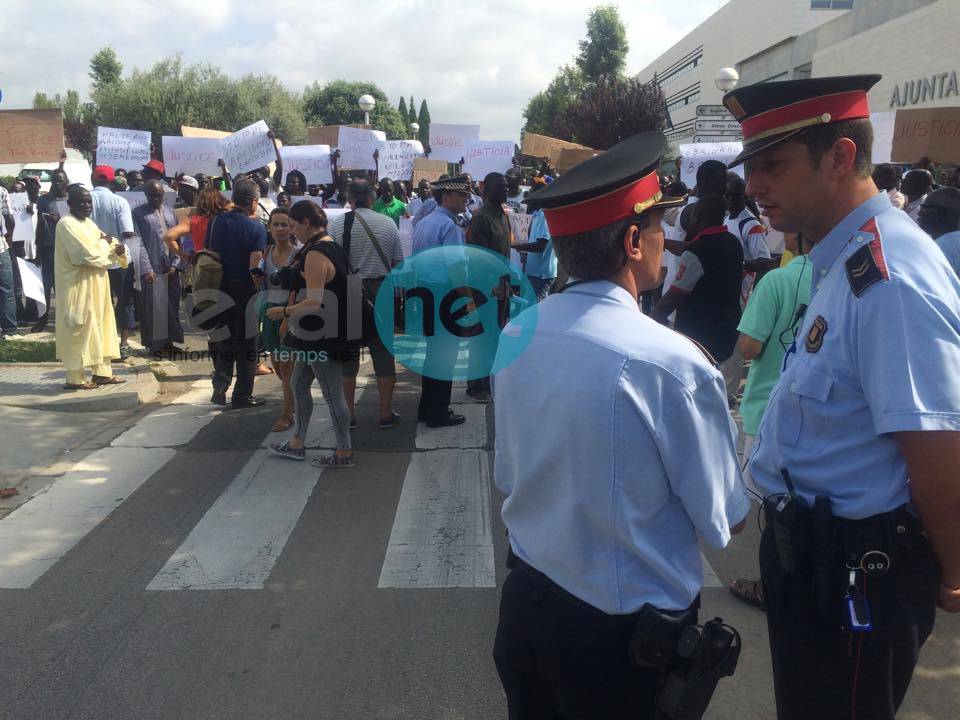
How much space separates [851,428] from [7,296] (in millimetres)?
11079

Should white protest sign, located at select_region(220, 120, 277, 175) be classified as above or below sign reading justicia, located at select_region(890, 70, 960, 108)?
below

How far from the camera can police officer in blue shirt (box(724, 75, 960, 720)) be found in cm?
164

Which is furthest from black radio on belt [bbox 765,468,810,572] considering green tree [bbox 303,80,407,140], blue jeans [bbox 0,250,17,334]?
green tree [bbox 303,80,407,140]

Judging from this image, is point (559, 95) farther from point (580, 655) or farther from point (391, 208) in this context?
point (580, 655)

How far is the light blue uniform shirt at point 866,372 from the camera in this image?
162 cm

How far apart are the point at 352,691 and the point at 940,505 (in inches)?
93.6

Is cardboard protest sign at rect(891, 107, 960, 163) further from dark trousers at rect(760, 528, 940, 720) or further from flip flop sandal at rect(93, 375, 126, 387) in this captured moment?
dark trousers at rect(760, 528, 940, 720)

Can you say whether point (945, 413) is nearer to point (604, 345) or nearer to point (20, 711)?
point (604, 345)

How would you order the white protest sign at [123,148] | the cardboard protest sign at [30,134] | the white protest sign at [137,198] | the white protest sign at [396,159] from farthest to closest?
1. the white protest sign at [396,159]
2. the white protest sign at [123,148]
3. the white protest sign at [137,198]
4. the cardboard protest sign at [30,134]

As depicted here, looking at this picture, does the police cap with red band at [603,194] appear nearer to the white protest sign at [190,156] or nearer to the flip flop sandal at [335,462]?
the flip flop sandal at [335,462]

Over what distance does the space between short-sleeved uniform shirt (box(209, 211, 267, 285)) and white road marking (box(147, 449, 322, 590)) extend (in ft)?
6.55

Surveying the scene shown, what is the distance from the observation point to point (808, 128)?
6.23ft

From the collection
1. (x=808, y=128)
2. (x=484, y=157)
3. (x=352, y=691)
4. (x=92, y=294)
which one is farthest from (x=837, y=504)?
(x=484, y=157)

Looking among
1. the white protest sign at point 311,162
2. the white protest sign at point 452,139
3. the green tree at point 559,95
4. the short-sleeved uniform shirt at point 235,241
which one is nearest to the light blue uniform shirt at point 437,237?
the short-sleeved uniform shirt at point 235,241
